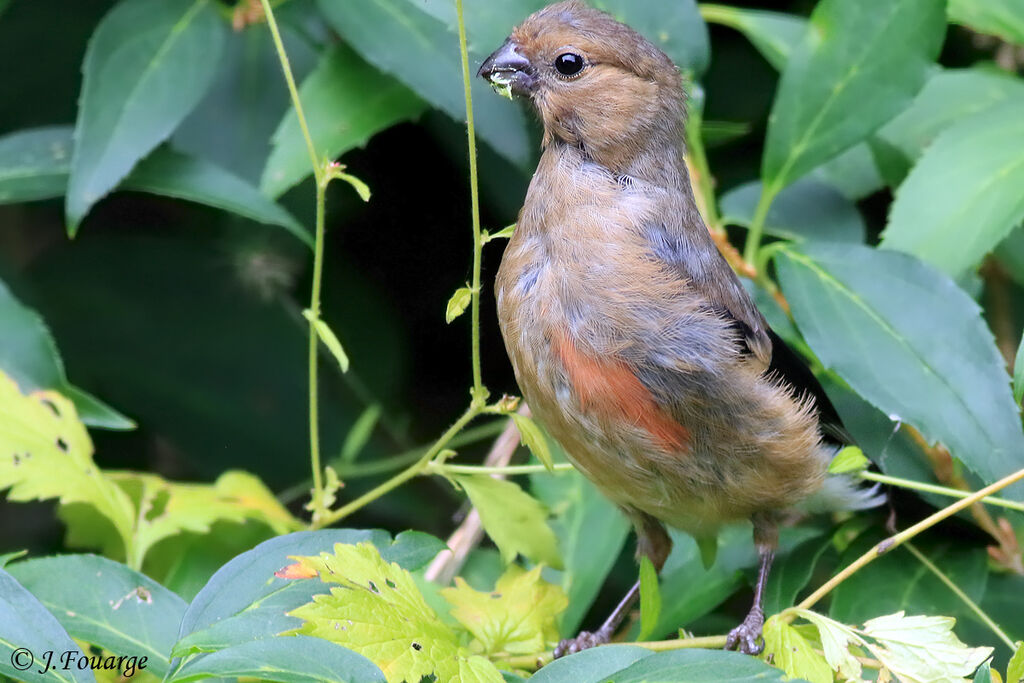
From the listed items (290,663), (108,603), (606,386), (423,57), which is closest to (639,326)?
(606,386)

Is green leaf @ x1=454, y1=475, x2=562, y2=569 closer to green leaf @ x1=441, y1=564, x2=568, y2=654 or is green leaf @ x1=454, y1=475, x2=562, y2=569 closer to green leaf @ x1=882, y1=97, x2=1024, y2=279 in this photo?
green leaf @ x1=441, y1=564, x2=568, y2=654

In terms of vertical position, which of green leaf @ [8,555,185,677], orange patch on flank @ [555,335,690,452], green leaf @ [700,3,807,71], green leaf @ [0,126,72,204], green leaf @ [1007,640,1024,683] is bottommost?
green leaf @ [8,555,185,677]

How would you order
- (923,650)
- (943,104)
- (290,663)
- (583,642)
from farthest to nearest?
(943,104)
(583,642)
(923,650)
(290,663)

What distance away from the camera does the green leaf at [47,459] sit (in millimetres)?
2248

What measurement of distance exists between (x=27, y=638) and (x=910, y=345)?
1.98 m

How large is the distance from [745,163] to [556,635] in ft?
7.02

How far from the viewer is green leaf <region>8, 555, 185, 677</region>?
2.01 m

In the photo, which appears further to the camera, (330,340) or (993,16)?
(993,16)

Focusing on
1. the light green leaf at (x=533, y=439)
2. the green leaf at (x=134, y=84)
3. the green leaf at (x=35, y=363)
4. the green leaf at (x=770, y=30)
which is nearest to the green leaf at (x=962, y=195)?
the green leaf at (x=770, y=30)

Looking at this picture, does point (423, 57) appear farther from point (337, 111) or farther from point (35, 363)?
point (35, 363)

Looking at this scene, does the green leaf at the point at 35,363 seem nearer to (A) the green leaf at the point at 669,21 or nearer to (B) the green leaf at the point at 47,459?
(B) the green leaf at the point at 47,459

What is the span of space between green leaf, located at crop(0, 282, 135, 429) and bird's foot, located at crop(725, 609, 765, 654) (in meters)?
1.51

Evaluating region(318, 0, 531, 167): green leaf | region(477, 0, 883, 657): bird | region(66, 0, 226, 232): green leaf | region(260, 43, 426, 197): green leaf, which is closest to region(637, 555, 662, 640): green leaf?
region(477, 0, 883, 657): bird

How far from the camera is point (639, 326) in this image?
2.39 m
